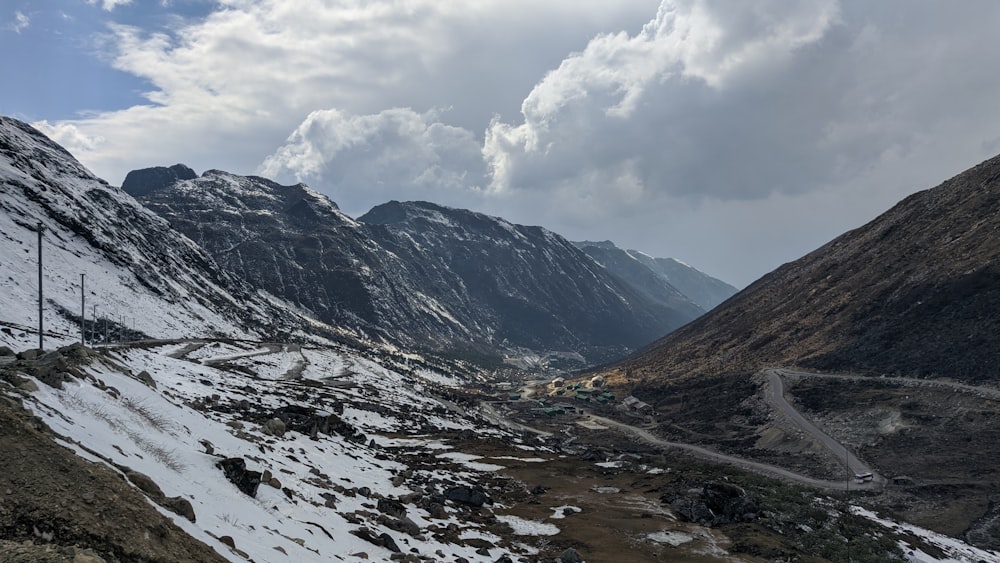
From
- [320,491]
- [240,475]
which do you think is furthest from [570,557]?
[240,475]

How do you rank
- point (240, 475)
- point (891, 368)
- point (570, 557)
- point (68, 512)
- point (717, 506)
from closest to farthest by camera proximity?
point (68, 512)
point (240, 475)
point (570, 557)
point (717, 506)
point (891, 368)

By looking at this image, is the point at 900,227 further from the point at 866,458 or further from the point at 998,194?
the point at 866,458

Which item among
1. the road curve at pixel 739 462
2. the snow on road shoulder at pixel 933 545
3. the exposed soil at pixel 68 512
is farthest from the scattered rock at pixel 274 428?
the road curve at pixel 739 462

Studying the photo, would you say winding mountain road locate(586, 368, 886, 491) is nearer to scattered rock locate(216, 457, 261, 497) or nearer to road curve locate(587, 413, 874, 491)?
road curve locate(587, 413, 874, 491)

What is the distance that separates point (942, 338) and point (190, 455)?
11714 centimetres

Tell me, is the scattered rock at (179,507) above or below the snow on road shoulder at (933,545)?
above

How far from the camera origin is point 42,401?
16281 mm

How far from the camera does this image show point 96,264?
13225cm

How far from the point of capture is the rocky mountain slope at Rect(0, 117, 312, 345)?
101625 millimetres

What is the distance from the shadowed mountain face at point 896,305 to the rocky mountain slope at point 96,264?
447ft

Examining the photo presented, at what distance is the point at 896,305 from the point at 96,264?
18499cm

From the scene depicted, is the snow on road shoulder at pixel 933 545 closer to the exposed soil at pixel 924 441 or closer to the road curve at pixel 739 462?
the exposed soil at pixel 924 441

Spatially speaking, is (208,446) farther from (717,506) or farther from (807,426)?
(807,426)

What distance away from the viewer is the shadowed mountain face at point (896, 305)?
92938 millimetres
